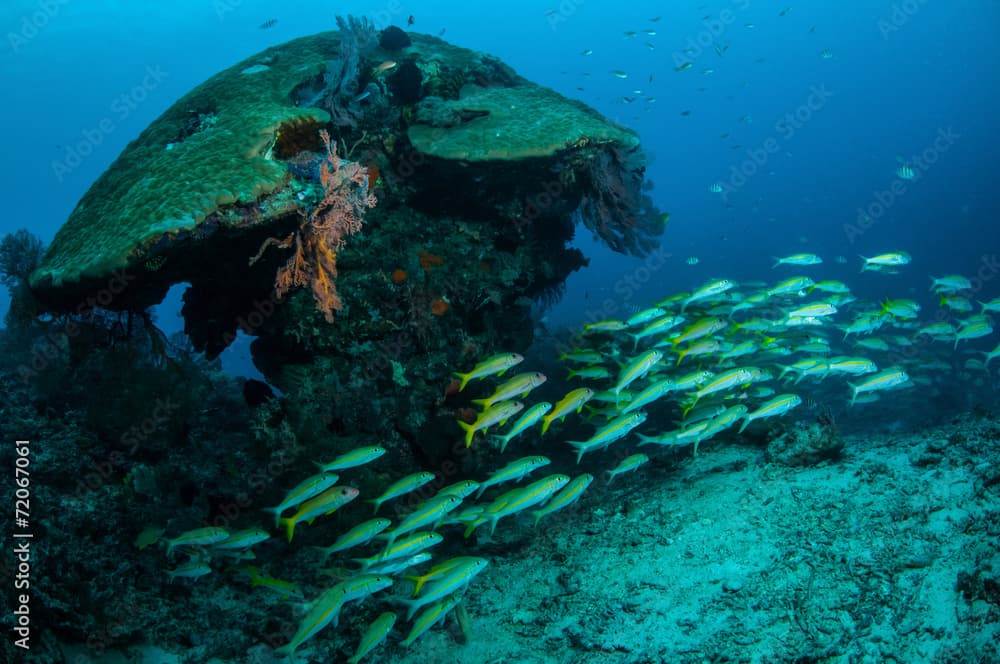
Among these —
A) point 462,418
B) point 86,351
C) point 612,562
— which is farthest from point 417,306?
point 86,351

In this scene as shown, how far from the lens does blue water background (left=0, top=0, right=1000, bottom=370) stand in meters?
52.4

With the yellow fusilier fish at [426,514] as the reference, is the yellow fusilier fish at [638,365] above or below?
above

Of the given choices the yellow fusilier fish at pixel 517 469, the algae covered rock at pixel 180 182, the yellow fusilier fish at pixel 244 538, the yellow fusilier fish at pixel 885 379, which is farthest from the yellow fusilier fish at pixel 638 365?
the algae covered rock at pixel 180 182

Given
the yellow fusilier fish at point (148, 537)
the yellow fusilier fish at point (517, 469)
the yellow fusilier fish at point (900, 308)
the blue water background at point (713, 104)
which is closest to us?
the yellow fusilier fish at point (148, 537)

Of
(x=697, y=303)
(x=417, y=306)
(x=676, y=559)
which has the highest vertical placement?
(x=417, y=306)

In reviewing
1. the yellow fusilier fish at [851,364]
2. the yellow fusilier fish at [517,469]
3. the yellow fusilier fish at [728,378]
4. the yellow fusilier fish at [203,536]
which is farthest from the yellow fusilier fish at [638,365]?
the yellow fusilier fish at [203,536]

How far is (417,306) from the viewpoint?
5965 millimetres

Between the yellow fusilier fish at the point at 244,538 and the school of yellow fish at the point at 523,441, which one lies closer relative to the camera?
the school of yellow fish at the point at 523,441

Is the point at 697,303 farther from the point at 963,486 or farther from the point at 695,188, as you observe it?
the point at 695,188

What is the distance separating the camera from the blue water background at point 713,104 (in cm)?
5244

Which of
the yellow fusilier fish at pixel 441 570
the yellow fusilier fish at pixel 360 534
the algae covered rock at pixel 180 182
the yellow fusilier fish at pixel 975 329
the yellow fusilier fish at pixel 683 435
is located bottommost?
the yellow fusilier fish at pixel 975 329

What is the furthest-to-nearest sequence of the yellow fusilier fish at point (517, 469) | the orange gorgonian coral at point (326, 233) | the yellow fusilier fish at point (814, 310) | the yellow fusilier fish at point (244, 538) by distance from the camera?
the yellow fusilier fish at point (814, 310), the orange gorgonian coral at point (326, 233), the yellow fusilier fish at point (517, 469), the yellow fusilier fish at point (244, 538)

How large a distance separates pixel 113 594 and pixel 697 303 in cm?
885

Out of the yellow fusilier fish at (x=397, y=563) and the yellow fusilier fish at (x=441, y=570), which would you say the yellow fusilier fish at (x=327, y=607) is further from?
the yellow fusilier fish at (x=397, y=563)
